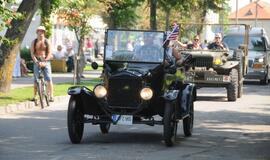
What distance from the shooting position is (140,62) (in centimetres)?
1261

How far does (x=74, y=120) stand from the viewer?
38.7 ft

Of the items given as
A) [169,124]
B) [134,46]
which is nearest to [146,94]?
[169,124]

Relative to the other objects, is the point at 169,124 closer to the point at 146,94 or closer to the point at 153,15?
the point at 146,94

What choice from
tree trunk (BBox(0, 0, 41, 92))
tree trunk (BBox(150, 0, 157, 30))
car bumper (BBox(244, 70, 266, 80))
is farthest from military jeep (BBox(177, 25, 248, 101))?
tree trunk (BBox(150, 0, 157, 30))

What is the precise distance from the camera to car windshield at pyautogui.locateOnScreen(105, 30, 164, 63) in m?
12.7

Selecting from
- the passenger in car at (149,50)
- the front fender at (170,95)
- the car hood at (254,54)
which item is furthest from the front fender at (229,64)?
the front fender at (170,95)

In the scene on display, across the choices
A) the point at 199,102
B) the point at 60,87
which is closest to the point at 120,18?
the point at 60,87

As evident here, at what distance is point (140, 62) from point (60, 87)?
11.2m

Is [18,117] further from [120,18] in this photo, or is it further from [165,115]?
[120,18]

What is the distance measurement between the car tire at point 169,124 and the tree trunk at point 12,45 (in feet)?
30.1

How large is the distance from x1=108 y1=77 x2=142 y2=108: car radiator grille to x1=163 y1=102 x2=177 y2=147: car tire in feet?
1.77

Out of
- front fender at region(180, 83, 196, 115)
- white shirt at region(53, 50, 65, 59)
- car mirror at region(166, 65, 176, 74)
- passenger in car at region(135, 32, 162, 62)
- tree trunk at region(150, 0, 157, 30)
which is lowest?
front fender at region(180, 83, 196, 115)

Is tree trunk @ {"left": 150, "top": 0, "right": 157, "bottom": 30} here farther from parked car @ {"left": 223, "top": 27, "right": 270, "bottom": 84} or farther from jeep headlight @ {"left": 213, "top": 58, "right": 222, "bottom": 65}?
jeep headlight @ {"left": 213, "top": 58, "right": 222, "bottom": 65}

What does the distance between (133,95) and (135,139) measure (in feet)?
3.45
